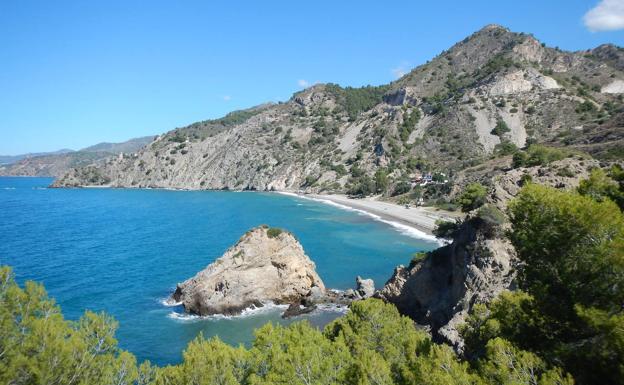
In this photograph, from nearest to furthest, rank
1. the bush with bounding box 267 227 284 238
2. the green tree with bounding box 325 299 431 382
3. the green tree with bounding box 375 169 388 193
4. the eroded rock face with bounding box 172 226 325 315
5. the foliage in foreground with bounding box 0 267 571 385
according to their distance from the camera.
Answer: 1. the foliage in foreground with bounding box 0 267 571 385
2. the green tree with bounding box 325 299 431 382
3. the eroded rock face with bounding box 172 226 325 315
4. the bush with bounding box 267 227 284 238
5. the green tree with bounding box 375 169 388 193

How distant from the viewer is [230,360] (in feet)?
44.7

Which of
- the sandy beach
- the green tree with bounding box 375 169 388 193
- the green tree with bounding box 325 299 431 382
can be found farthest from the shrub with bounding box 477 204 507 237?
the green tree with bounding box 375 169 388 193

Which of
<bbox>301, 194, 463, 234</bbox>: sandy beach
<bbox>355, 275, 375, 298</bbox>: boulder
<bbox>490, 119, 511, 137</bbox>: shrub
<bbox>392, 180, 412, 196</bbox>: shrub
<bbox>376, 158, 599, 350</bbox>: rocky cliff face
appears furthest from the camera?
<bbox>490, 119, 511, 137</bbox>: shrub

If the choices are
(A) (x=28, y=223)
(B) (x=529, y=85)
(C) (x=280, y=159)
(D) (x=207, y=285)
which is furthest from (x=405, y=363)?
(C) (x=280, y=159)

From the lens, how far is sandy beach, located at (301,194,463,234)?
7700 cm

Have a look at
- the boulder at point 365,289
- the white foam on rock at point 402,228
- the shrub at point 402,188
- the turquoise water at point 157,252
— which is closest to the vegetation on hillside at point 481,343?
the turquoise water at point 157,252

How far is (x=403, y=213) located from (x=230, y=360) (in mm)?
78390

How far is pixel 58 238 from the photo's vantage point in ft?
227

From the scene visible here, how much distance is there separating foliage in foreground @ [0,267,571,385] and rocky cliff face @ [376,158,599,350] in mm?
8668

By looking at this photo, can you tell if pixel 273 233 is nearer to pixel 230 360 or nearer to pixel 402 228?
pixel 230 360

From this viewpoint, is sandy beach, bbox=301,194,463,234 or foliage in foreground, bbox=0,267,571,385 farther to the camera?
sandy beach, bbox=301,194,463,234

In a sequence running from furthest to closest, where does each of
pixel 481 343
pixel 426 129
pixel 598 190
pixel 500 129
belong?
pixel 426 129
pixel 500 129
pixel 598 190
pixel 481 343

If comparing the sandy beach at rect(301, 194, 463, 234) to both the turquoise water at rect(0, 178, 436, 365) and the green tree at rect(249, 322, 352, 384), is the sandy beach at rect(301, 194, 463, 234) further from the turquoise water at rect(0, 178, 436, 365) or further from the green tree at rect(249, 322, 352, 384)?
the green tree at rect(249, 322, 352, 384)

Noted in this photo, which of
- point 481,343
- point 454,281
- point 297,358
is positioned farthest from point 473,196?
point 297,358
